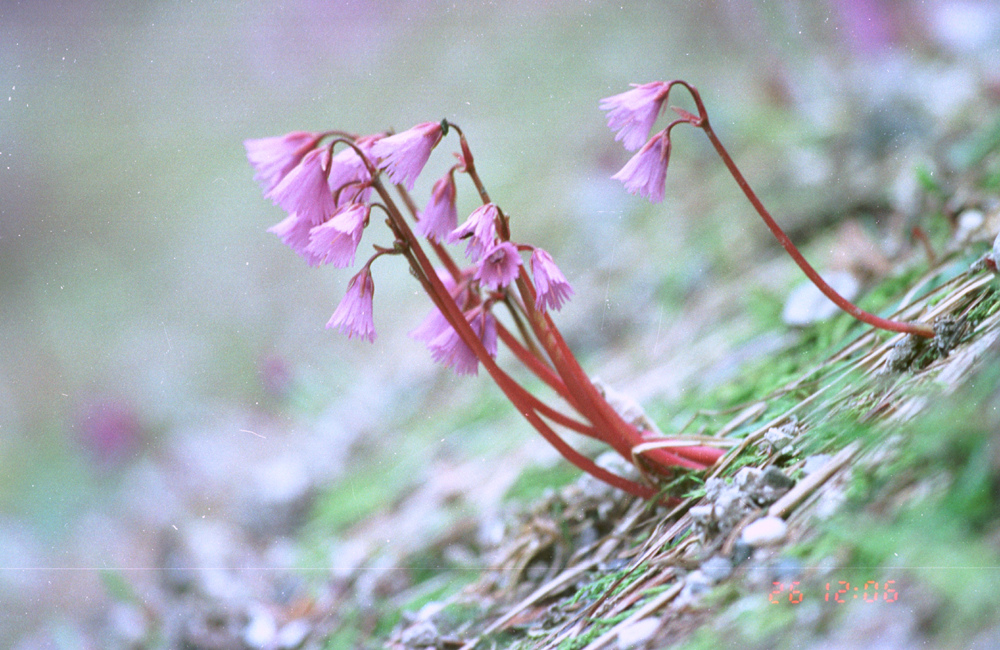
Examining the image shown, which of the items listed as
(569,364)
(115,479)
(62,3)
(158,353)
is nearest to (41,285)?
(158,353)

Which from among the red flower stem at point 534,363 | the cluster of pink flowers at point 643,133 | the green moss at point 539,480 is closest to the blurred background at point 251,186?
the green moss at point 539,480

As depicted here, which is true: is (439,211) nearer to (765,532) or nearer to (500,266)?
(500,266)

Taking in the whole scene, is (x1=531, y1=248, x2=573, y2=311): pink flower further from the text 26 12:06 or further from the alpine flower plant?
the text 26 12:06

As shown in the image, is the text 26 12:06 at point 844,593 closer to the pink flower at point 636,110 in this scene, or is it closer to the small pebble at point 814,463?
the small pebble at point 814,463

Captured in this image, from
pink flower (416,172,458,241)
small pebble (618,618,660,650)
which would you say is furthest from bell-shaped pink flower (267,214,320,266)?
small pebble (618,618,660,650)

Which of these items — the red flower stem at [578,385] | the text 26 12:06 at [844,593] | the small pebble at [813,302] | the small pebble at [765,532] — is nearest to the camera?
the text 26 12:06 at [844,593]

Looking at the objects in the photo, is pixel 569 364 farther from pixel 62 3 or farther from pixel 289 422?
pixel 62 3

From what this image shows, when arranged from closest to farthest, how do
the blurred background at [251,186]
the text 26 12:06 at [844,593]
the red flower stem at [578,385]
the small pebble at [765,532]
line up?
the text 26 12:06 at [844,593] → the small pebble at [765,532] → the red flower stem at [578,385] → the blurred background at [251,186]

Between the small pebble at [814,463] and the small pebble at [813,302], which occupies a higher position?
the small pebble at [813,302]
